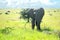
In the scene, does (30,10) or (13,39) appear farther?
(30,10)

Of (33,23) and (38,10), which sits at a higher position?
(38,10)

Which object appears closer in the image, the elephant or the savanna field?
the savanna field

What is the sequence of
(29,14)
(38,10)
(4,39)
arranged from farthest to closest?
1. (29,14)
2. (38,10)
3. (4,39)

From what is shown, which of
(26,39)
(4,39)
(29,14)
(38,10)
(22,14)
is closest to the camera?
(4,39)

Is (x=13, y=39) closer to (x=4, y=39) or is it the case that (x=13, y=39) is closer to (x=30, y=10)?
(x=4, y=39)

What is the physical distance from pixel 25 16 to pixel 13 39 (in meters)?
29.8

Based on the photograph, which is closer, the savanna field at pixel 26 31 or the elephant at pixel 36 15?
the savanna field at pixel 26 31

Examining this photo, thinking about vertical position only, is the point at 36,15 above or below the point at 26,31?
above

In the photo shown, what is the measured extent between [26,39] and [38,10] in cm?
2345

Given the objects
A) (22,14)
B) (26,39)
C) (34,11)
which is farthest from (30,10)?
(26,39)

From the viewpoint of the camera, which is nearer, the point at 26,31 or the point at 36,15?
the point at 26,31

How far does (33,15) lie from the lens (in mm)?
44156

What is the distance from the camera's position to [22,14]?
50.3m

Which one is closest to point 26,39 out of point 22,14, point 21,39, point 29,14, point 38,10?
point 21,39
